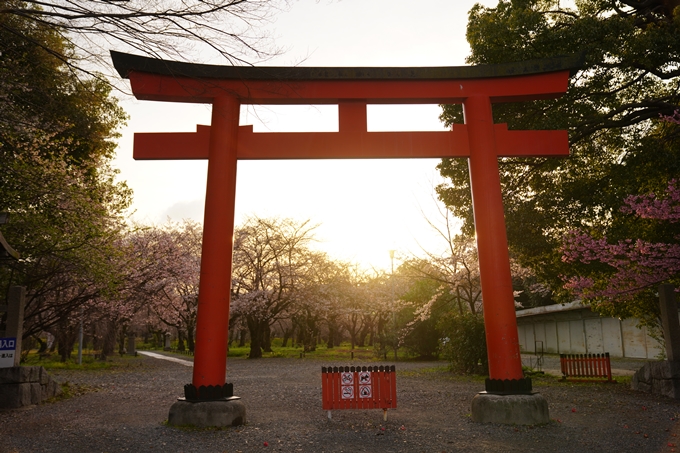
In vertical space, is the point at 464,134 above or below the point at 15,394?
above

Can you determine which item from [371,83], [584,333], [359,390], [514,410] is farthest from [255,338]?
[514,410]

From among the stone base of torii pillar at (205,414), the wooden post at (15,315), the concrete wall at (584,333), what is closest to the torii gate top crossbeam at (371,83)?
the stone base of torii pillar at (205,414)

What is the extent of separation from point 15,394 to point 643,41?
14.2m

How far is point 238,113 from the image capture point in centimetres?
813

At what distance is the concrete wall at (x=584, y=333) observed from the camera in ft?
70.8

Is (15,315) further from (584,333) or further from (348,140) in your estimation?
(584,333)

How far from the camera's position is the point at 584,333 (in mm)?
25375

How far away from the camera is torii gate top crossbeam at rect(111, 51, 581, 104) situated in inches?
311

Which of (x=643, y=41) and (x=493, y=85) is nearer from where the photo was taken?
(x=493, y=85)

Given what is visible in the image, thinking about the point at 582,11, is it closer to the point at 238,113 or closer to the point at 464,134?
the point at 464,134

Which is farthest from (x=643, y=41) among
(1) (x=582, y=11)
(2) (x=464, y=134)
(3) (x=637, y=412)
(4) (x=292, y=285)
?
(4) (x=292, y=285)

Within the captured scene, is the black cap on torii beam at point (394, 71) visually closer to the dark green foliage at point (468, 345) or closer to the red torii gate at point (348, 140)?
the red torii gate at point (348, 140)

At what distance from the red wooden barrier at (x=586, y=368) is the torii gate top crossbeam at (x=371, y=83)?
28.0 feet

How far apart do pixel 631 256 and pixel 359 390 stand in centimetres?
610
